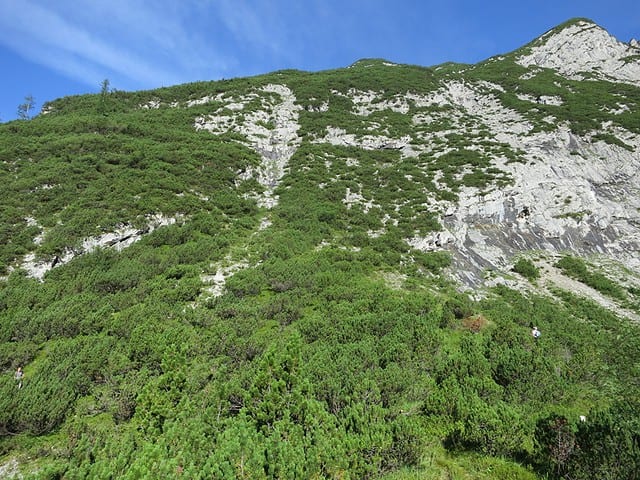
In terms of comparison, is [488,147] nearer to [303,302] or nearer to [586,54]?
[303,302]

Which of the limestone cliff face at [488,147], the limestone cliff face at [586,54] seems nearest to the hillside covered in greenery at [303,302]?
the limestone cliff face at [488,147]

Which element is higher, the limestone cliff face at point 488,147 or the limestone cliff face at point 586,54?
the limestone cliff face at point 586,54

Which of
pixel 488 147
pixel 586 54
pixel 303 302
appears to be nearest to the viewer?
pixel 303 302

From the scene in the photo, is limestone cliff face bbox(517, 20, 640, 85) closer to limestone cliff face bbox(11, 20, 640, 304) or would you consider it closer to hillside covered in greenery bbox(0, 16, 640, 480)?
limestone cliff face bbox(11, 20, 640, 304)

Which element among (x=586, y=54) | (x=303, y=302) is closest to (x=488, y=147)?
(x=303, y=302)

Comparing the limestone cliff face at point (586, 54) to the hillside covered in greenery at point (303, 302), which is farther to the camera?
the limestone cliff face at point (586, 54)

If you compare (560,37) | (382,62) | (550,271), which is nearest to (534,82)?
(560,37)

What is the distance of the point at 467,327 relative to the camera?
14.7 meters

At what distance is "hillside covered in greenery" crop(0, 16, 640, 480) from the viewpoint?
6.30m

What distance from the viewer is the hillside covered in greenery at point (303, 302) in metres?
6.30

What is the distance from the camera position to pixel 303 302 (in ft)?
48.5

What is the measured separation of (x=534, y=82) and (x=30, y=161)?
211 ft

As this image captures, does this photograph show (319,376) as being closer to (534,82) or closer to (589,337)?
(589,337)

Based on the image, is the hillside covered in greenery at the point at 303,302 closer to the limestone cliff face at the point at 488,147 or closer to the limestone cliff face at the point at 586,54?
the limestone cliff face at the point at 488,147
